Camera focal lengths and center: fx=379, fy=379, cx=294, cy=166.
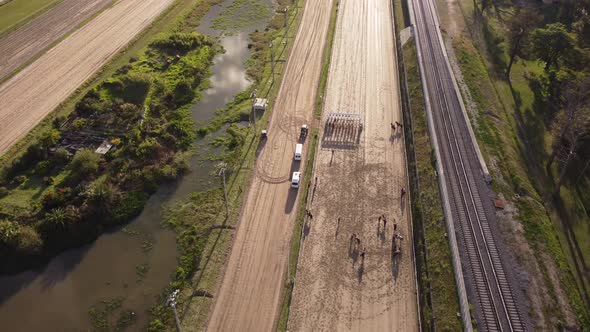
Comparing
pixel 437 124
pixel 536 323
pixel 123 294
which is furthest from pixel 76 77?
pixel 536 323

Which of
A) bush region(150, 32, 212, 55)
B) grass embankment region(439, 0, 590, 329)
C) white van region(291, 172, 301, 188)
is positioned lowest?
grass embankment region(439, 0, 590, 329)

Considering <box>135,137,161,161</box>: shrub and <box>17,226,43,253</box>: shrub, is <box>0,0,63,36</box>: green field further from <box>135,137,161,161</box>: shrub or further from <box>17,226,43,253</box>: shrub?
<box>17,226,43,253</box>: shrub

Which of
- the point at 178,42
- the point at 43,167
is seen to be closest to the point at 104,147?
the point at 43,167

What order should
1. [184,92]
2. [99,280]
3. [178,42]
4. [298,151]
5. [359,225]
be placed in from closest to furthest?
[99,280], [359,225], [298,151], [184,92], [178,42]

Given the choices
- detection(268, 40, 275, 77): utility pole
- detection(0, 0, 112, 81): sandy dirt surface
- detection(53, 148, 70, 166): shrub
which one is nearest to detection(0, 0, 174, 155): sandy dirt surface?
detection(0, 0, 112, 81): sandy dirt surface

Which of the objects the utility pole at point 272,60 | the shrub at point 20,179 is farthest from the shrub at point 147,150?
the utility pole at point 272,60

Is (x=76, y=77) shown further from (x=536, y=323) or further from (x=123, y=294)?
(x=536, y=323)

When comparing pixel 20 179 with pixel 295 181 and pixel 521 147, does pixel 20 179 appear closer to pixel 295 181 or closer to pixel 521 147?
pixel 295 181
